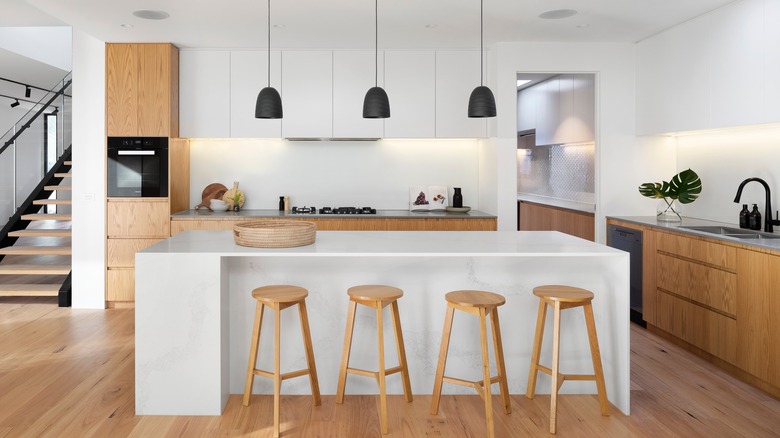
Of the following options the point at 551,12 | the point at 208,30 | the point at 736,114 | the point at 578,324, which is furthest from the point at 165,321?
the point at 736,114

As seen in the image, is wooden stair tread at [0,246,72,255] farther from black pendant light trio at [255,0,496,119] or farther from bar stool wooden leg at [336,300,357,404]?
bar stool wooden leg at [336,300,357,404]

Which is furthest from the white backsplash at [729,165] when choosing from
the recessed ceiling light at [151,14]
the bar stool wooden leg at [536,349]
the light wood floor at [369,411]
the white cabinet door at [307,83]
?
the recessed ceiling light at [151,14]

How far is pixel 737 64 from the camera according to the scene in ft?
13.4

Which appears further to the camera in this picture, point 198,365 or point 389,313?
point 389,313

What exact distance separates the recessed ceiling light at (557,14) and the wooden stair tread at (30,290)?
4938mm

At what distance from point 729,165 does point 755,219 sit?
630 mm

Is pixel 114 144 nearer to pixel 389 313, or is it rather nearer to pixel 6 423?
pixel 6 423

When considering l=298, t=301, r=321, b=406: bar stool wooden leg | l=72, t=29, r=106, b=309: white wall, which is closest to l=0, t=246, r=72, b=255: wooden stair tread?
l=72, t=29, r=106, b=309: white wall

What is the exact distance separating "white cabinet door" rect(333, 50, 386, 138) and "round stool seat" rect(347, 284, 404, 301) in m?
2.78

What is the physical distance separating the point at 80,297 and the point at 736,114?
221 inches

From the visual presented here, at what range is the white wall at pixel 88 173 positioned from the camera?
216 inches

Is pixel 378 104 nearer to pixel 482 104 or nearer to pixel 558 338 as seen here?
pixel 482 104

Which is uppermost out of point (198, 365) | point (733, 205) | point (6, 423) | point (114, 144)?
point (114, 144)

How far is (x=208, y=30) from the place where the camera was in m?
4.97
